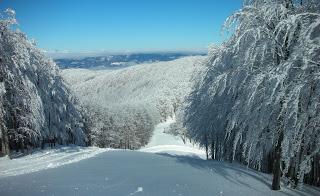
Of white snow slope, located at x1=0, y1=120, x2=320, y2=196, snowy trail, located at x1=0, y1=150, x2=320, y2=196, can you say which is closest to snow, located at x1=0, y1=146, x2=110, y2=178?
white snow slope, located at x1=0, y1=120, x2=320, y2=196

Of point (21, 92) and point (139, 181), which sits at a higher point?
point (21, 92)

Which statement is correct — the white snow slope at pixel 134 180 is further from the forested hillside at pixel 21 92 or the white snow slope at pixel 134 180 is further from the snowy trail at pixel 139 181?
the forested hillside at pixel 21 92

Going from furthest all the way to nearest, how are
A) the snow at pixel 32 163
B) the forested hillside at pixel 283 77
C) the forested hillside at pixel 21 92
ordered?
the forested hillside at pixel 21 92 < the snow at pixel 32 163 < the forested hillside at pixel 283 77

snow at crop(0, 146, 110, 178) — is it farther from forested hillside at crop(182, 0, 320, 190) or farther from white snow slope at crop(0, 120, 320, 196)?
forested hillside at crop(182, 0, 320, 190)

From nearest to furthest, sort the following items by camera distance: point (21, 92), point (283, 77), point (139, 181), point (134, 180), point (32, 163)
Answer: point (283, 77), point (139, 181), point (134, 180), point (32, 163), point (21, 92)

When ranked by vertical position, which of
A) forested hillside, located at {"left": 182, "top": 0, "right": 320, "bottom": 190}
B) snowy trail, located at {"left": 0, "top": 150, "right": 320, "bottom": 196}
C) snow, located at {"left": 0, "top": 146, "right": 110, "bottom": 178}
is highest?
forested hillside, located at {"left": 182, "top": 0, "right": 320, "bottom": 190}

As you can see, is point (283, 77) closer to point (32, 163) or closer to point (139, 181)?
point (139, 181)

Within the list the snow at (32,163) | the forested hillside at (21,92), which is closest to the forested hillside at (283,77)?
the snow at (32,163)

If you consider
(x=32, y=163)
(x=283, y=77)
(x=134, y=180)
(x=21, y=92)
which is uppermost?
(x=283, y=77)

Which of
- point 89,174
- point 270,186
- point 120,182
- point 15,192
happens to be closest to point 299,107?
point 270,186

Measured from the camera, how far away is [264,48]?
1234cm

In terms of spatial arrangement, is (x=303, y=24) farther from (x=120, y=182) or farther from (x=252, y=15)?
(x=120, y=182)

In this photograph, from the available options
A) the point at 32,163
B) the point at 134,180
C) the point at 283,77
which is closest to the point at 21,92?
the point at 32,163

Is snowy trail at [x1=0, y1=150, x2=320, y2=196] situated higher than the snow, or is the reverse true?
snowy trail at [x1=0, y1=150, x2=320, y2=196]
